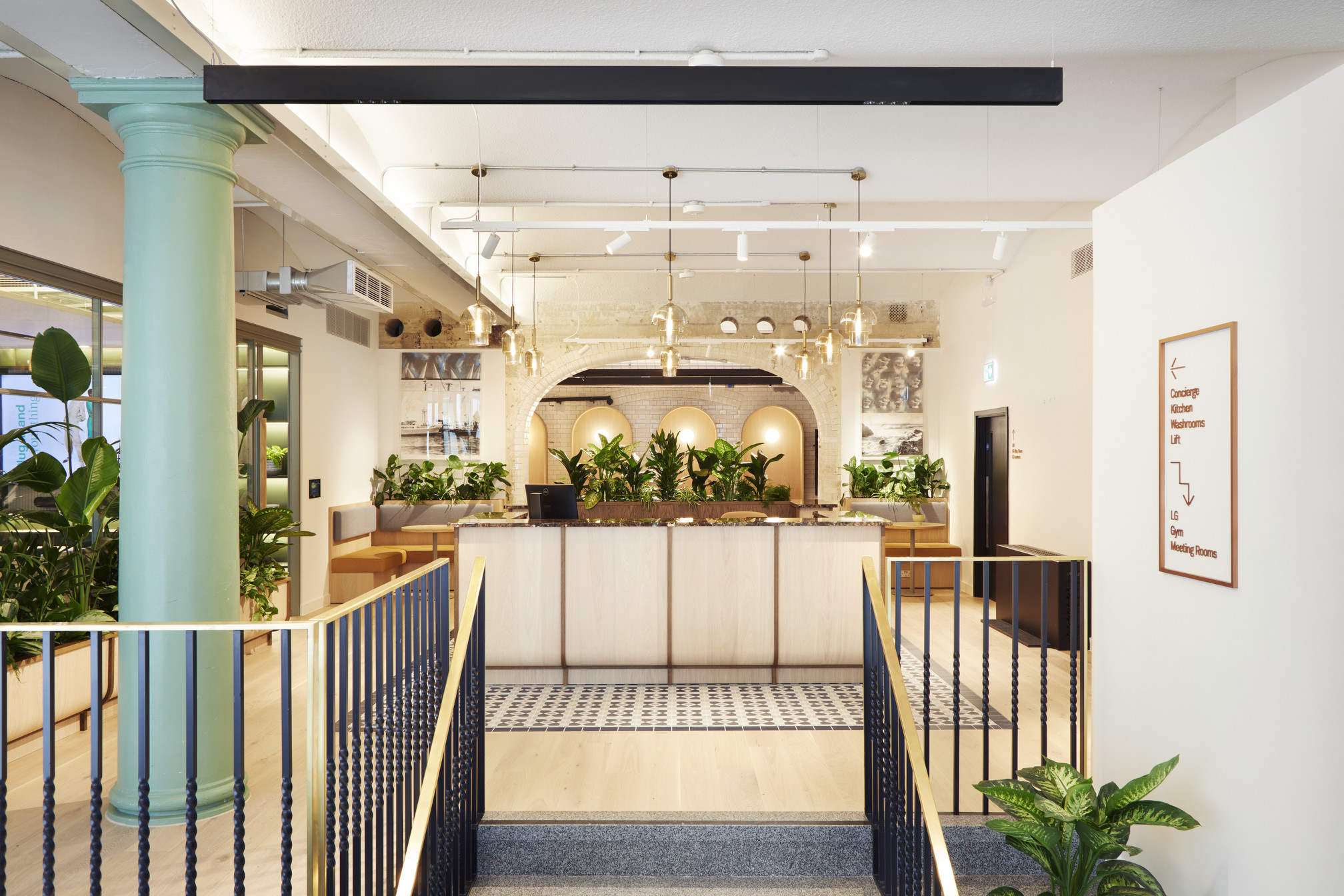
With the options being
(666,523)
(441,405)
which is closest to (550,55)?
(666,523)

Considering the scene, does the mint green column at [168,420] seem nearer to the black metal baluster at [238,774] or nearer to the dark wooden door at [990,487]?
the black metal baluster at [238,774]

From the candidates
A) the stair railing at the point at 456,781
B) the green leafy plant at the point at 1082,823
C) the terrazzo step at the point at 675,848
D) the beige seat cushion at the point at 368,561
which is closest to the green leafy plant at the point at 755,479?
the beige seat cushion at the point at 368,561

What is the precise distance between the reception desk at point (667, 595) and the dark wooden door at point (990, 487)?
11.5 ft

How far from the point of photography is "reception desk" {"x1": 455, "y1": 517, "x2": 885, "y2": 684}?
567 cm

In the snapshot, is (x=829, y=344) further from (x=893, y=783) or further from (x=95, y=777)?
(x=95, y=777)

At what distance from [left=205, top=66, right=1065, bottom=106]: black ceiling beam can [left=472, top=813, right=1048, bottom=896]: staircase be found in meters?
2.79

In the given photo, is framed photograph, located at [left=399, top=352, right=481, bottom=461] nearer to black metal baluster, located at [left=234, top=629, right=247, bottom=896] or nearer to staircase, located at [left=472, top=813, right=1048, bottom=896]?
staircase, located at [left=472, top=813, right=1048, bottom=896]

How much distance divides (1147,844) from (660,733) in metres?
2.34

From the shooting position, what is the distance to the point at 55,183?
4.93 metres

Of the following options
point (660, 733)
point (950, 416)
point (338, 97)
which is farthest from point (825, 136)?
point (950, 416)

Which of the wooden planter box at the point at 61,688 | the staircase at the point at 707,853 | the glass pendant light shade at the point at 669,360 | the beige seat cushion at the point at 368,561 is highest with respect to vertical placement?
the glass pendant light shade at the point at 669,360

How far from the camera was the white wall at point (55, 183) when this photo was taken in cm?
459

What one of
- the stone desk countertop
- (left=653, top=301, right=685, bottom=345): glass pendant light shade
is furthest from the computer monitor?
(left=653, top=301, right=685, bottom=345): glass pendant light shade

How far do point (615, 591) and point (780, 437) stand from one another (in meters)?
8.90
